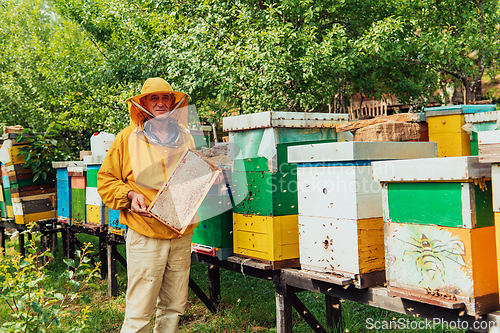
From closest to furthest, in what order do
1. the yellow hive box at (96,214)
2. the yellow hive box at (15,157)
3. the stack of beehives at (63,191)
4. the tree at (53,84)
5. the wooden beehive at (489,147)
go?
the wooden beehive at (489,147) < the yellow hive box at (96,214) < the stack of beehives at (63,191) < the yellow hive box at (15,157) < the tree at (53,84)

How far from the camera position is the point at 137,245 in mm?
2721

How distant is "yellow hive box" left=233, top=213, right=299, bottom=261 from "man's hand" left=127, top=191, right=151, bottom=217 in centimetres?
70

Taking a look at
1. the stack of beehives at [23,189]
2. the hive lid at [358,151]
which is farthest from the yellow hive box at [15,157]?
the hive lid at [358,151]

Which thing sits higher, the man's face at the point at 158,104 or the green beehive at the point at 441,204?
the man's face at the point at 158,104

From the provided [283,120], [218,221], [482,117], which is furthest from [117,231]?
[482,117]

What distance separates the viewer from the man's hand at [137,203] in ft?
8.60

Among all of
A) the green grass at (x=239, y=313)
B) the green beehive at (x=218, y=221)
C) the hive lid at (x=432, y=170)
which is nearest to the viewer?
the hive lid at (x=432, y=170)

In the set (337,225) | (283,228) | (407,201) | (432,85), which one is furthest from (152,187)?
(432,85)

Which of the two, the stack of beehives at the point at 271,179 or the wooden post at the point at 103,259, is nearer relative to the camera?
the stack of beehives at the point at 271,179

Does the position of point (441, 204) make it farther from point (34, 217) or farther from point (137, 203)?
point (34, 217)

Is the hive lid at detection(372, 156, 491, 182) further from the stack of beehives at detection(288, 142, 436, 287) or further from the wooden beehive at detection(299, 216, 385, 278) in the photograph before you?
the wooden beehive at detection(299, 216, 385, 278)

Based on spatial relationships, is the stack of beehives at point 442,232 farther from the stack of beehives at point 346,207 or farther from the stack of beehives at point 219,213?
the stack of beehives at point 219,213

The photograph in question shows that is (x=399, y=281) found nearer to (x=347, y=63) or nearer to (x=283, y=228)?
(x=283, y=228)

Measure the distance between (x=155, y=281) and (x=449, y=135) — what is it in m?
2.21
